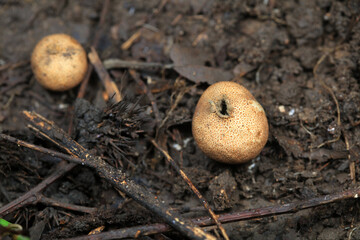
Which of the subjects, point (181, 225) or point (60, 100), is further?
→ point (60, 100)

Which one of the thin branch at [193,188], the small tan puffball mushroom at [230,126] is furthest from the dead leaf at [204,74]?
the thin branch at [193,188]

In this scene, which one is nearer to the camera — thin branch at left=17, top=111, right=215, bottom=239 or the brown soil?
thin branch at left=17, top=111, right=215, bottom=239

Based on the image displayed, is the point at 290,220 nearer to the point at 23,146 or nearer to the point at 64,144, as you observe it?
the point at 64,144

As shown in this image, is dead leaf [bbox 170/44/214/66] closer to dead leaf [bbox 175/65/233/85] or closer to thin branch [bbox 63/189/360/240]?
dead leaf [bbox 175/65/233/85]

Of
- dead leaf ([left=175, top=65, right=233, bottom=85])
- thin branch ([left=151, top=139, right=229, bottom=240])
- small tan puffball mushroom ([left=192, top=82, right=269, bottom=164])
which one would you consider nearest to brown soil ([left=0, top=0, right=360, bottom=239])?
dead leaf ([left=175, top=65, right=233, bottom=85])

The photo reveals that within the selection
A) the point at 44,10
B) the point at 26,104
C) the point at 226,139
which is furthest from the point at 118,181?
the point at 44,10

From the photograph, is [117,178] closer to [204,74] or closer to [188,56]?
[204,74]

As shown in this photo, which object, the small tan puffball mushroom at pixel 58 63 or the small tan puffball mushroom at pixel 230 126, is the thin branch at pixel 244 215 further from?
the small tan puffball mushroom at pixel 58 63
